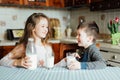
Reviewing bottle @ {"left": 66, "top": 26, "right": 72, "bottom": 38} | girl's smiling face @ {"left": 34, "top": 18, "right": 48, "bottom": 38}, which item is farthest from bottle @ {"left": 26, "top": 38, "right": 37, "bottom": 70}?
bottle @ {"left": 66, "top": 26, "right": 72, "bottom": 38}

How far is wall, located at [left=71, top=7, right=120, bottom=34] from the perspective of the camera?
10.2 ft

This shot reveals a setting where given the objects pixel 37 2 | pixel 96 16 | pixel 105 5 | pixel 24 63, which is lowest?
pixel 24 63

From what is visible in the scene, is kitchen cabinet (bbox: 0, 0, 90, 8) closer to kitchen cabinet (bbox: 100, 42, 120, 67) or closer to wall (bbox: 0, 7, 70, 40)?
wall (bbox: 0, 7, 70, 40)

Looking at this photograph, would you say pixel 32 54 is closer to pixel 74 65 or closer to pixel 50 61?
pixel 50 61

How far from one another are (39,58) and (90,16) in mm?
2052

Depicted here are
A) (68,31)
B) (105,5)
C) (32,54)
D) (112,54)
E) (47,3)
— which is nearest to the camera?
(32,54)

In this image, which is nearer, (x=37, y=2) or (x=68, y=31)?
(x=37, y=2)

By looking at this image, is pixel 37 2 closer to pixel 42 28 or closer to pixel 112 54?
pixel 112 54

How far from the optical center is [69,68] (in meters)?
1.34

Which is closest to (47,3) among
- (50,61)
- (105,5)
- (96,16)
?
(96,16)

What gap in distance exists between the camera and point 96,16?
342 cm

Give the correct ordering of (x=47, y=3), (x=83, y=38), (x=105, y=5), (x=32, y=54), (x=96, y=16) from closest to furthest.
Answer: (x=32, y=54)
(x=83, y=38)
(x=105, y=5)
(x=96, y=16)
(x=47, y=3)

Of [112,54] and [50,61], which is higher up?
[50,61]

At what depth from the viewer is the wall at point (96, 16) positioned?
3112 mm
